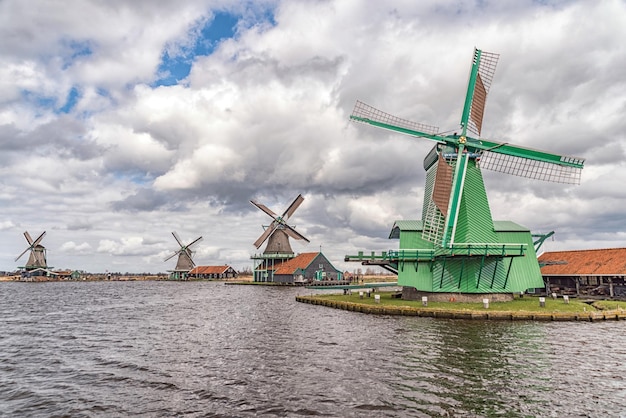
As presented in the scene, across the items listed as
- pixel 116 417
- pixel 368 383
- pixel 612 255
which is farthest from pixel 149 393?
pixel 612 255

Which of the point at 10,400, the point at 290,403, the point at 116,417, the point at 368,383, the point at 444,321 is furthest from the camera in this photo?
the point at 444,321

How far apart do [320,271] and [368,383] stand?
2911 inches

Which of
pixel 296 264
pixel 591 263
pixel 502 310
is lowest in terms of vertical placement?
pixel 502 310

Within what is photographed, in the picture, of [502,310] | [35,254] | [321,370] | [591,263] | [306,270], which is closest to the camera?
[321,370]

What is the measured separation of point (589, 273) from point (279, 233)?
59858 mm

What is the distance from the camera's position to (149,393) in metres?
13.6

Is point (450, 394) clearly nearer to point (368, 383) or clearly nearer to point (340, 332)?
point (368, 383)

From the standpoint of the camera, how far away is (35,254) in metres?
124

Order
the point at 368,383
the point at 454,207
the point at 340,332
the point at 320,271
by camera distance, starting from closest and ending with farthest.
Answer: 1. the point at 368,383
2. the point at 340,332
3. the point at 454,207
4. the point at 320,271

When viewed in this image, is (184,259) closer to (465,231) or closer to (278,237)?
(278,237)

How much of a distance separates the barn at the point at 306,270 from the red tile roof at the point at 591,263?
1796 inches

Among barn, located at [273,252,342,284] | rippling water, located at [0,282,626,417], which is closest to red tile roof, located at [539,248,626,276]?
rippling water, located at [0,282,626,417]

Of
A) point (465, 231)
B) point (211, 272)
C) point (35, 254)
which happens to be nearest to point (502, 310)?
point (465, 231)

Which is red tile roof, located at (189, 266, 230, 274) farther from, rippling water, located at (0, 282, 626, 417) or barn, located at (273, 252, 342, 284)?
rippling water, located at (0, 282, 626, 417)
